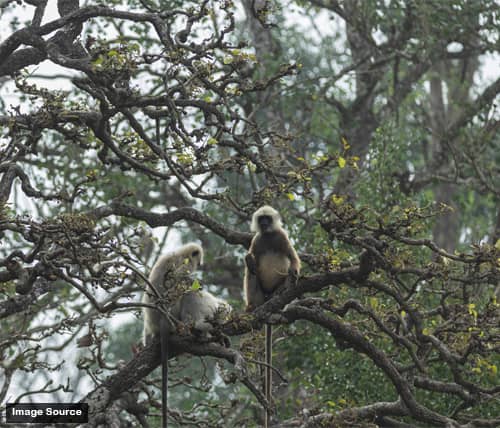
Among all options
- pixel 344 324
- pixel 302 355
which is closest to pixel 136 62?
pixel 344 324

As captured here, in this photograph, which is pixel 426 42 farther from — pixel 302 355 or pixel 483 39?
pixel 302 355

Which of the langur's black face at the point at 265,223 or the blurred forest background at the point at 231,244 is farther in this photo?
the langur's black face at the point at 265,223

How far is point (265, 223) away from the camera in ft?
25.5

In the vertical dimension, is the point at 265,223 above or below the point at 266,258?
above

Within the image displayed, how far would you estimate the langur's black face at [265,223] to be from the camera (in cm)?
775

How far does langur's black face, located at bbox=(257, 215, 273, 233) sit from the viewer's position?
25.4ft

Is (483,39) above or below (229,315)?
above

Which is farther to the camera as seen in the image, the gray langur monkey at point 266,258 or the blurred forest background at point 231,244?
the gray langur monkey at point 266,258

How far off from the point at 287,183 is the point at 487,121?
625 centimetres

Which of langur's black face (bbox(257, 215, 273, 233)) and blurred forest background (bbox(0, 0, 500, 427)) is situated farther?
langur's black face (bbox(257, 215, 273, 233))

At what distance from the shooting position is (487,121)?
11.9 m

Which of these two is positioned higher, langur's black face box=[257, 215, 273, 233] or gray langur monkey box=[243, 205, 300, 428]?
langur's black face box=[257, 215, 273, 233]

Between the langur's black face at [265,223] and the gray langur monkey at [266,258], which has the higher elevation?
the langur's black face at [265,223]

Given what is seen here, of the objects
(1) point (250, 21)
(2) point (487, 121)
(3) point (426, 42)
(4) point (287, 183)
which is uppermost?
(1) point (250, 21)
